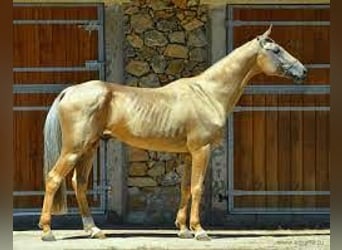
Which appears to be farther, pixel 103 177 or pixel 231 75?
pixel 103 177

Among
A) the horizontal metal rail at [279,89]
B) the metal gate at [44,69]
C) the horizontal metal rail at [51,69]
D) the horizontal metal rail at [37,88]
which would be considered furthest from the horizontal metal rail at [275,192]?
the horizontal metal rail at [37,88]

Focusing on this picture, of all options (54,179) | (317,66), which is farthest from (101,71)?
(317,66)

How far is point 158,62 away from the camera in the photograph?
350 inches

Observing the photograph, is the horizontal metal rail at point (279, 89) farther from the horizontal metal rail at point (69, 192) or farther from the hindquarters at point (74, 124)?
the hindquarters at point (74, 124)

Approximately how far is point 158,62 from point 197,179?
5.75 feet

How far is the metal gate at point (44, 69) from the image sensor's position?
8.81 m

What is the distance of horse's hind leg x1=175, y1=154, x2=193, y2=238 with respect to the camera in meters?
7.79

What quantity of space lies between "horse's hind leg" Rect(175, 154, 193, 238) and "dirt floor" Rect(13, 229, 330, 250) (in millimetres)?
113

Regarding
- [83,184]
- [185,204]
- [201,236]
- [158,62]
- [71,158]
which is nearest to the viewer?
[71,158]

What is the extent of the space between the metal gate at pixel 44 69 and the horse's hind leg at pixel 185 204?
46.9 inches

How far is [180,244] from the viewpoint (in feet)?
24.3

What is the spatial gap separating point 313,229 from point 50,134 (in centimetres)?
285

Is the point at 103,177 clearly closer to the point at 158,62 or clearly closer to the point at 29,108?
the point at 29,108

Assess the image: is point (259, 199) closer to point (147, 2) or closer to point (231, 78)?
point (231, 78)
